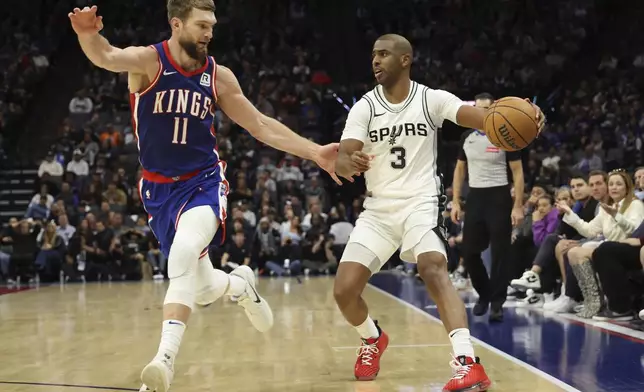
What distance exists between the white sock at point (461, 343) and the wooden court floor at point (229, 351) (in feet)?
0.85

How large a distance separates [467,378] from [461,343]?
0.22m

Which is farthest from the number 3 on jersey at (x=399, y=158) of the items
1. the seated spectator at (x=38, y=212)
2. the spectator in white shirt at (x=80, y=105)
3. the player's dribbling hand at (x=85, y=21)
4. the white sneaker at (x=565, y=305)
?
the spectator in white shirt at (x=80, y=105)

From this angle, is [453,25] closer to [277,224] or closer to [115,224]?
[277,224]

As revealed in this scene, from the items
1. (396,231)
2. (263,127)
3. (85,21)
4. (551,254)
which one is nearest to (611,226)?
(551,254)

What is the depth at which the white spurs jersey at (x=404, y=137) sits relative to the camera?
507 cm

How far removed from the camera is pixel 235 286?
5309 mm

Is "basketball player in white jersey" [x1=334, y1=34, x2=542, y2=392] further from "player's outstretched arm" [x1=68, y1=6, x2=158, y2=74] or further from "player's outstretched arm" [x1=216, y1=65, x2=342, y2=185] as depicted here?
"player's outstretched arm" [x1=68, y1=6, x2=158, y2=74]

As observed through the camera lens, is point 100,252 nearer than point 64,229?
Yes

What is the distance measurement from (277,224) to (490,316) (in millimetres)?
8867

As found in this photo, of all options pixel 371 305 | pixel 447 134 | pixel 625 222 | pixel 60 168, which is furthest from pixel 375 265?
pixel 447 134

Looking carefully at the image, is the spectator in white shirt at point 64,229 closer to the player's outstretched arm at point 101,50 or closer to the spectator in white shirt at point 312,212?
the spectator in white shirt at point 312,212

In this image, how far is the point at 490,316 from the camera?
25.6 feet

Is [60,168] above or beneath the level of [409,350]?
above

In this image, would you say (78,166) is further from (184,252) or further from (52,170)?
(184,252)
